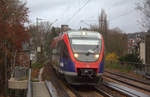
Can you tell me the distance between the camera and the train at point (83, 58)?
11203 mm

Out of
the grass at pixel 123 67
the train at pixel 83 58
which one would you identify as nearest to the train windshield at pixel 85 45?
the train at pixel 83 58

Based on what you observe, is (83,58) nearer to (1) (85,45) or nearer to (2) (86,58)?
(2) (86,58)

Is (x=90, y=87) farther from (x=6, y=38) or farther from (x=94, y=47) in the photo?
(x=6, y=38)

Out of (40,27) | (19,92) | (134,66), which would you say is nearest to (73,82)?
(19,92)

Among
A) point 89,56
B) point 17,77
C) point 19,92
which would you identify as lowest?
point 19,92

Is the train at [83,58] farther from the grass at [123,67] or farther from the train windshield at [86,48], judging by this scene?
the grass at [123,67]

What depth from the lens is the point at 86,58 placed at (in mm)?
11477

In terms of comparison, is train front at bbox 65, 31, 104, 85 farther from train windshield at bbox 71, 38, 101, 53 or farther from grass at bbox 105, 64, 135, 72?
grass at bbox 105, 64, 135, 72

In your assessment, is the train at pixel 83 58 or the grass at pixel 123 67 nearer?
the train at pixel 83 58

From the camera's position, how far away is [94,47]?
12.1m

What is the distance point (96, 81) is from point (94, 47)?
5.98 feet

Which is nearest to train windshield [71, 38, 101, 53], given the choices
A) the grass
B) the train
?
the train

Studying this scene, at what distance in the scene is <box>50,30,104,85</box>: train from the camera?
11.2 metres

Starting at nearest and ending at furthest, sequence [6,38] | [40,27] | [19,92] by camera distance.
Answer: [19,92] → [6,38] → [40,27]
